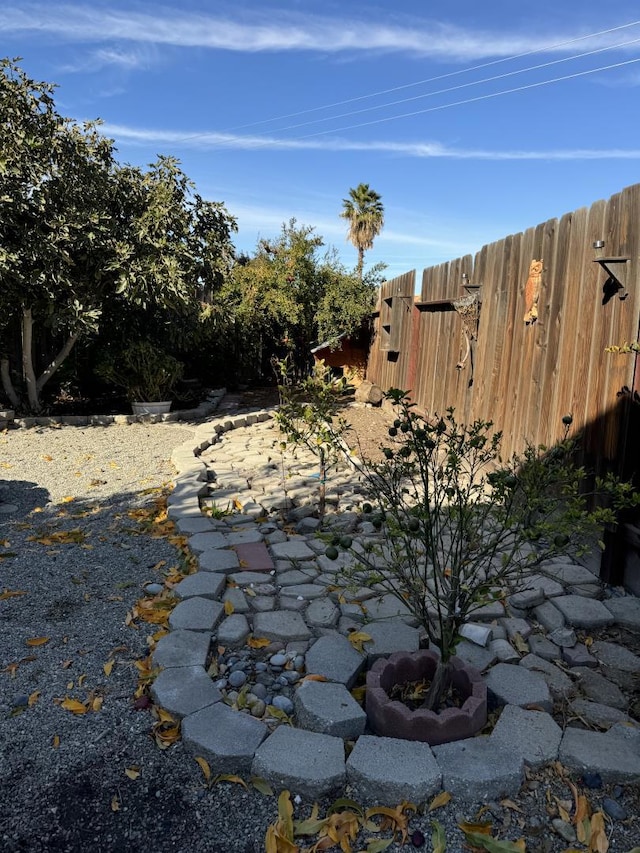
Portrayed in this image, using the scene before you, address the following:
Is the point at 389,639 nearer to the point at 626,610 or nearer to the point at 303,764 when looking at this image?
the point at 303,764

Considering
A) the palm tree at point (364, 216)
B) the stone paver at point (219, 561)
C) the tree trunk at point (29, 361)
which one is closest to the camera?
the stone paver at point (219, 561)

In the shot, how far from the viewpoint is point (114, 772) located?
6.45 feet

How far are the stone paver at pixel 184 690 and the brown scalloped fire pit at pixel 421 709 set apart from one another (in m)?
0.61

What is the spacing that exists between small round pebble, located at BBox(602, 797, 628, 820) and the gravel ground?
0.08 ft

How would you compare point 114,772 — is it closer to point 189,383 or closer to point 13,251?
point 13,251

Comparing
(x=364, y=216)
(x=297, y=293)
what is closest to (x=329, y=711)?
(x=297, y=293)

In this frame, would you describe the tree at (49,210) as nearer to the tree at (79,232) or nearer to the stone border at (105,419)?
the tree at (79,232)

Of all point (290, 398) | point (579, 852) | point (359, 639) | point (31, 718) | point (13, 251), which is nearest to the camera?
point (579, 852)

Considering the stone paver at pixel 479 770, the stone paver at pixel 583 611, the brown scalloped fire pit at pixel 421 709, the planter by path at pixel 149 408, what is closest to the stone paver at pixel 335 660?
the brown scalloped fire pit at pixel 421 709

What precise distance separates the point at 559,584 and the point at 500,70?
41.5ft

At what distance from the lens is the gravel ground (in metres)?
1.75

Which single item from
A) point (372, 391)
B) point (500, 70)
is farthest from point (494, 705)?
point (500, 70)

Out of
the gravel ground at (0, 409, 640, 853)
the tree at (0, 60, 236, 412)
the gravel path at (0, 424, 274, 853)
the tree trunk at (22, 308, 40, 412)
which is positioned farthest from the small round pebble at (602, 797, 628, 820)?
the tree trunk at (22, 308, 40, 412)

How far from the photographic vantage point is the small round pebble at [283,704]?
7.62 feet
